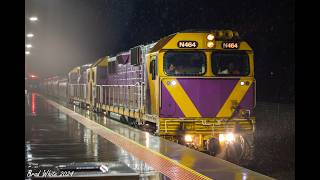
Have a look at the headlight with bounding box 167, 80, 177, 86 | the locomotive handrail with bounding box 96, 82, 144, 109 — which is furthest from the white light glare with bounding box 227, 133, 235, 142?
the locomotive handrail with bounding box 96, 82, 144, 109

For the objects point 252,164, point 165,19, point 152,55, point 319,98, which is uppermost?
point 165,19

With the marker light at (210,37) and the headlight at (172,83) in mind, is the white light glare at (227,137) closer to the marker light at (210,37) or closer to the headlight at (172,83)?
the headlight at (172,83)

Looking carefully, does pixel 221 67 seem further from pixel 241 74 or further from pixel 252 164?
pixel 252 164

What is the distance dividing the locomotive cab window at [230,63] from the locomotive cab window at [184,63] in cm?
36

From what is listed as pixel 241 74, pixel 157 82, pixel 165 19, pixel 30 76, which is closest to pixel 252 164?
pixel 241 74

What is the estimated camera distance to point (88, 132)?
66.2 ft

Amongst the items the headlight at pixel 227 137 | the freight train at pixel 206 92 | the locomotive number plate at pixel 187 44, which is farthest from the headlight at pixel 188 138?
the locomotive number plate at pixel 187 44

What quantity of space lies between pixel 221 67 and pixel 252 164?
2968mm

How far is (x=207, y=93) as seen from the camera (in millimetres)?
15477

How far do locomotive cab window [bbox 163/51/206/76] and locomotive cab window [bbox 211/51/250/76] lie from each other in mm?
364

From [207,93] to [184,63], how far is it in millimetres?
1101

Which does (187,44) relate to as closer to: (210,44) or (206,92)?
(210,44)

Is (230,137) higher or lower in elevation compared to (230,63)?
lower

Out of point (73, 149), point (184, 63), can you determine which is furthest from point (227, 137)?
point (73, 149)
